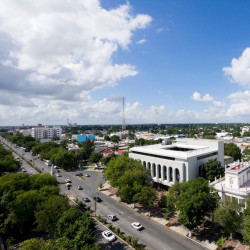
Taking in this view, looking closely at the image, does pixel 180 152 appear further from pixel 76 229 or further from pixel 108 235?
pixel 76 229

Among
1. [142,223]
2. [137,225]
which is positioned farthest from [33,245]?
[142,223]

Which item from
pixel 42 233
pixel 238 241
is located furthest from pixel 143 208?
pixel 42 233

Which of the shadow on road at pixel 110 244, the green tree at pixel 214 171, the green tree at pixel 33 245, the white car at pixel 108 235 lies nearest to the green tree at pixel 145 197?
the white car at pixel 108 235

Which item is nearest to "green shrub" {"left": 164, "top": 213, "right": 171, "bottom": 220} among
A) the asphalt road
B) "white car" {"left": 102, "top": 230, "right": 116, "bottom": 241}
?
the asphalt road

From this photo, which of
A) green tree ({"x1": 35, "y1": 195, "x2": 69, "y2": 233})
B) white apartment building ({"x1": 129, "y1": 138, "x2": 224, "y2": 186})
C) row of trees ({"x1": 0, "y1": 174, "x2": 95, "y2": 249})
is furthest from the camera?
white apartment building ({"x1": 129, "y1": 138, "x2": 224, "y2": 186})

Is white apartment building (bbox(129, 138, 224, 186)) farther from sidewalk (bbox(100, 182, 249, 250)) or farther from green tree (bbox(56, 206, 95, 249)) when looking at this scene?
green tree (bbox(56, 206, 95, 249))

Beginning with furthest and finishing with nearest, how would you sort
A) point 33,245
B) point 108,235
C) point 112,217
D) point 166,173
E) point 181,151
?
1. point 181,151
2. point 166,173
3. point 112,217
4. point 108,235
5. point 33,245

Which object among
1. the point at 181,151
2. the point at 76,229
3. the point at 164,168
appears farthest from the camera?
the point at 181,151
